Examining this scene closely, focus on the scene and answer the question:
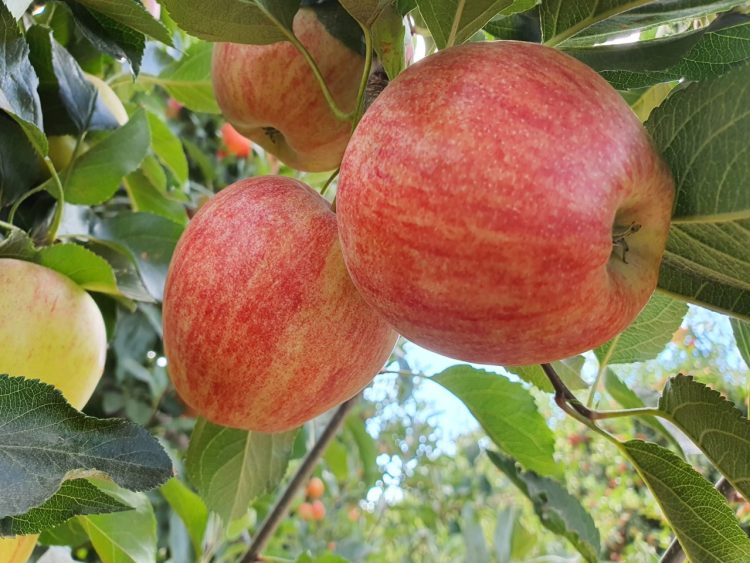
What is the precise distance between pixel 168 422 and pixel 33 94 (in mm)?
1353

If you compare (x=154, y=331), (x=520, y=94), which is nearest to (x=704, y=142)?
(x=520, y=94)

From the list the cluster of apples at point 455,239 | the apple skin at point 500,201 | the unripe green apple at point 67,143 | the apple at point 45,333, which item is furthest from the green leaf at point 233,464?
the apple skin at point 500,201

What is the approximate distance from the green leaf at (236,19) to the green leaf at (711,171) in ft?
1.23

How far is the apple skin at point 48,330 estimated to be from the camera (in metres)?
0.77

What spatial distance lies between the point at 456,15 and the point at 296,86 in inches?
12.2

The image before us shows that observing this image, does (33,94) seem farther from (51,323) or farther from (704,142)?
(704,142)

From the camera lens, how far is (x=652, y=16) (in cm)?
65

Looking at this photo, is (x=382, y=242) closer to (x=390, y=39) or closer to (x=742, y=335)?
(x=390, y=39)

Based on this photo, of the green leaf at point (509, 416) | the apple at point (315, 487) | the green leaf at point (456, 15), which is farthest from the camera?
the apple at point (315, 487)

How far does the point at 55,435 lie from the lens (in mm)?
613

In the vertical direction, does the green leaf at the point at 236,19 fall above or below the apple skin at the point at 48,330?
above

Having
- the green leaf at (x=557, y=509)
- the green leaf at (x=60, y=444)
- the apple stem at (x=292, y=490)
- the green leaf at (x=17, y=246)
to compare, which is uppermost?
the green leaf at (x=17, y=246)

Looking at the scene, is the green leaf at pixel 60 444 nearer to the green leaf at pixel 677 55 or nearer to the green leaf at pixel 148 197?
the green leaf at pixel 677 55

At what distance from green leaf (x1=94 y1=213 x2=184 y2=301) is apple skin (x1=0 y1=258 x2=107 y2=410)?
0.24m
